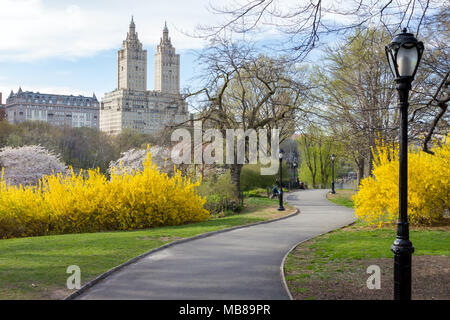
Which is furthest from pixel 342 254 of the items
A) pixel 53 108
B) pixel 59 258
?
pixel 53 108

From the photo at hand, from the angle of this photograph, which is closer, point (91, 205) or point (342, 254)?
point (342, 254)

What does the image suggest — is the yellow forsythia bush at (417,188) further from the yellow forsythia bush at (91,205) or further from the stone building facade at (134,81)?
Result: the stone building facade at (134,81)

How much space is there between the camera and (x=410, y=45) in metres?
5.68

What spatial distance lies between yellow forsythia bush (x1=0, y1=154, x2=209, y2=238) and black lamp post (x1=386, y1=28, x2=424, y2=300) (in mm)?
11399

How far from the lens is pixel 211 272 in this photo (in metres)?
8.03

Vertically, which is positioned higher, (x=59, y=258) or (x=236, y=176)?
(x=236, y=176)

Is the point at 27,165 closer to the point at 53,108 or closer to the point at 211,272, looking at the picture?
the point at 211,272

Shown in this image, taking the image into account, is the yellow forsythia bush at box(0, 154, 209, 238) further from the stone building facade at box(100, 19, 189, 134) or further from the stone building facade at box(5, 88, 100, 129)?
the stone building facade at box(5, 88, 100, 129)

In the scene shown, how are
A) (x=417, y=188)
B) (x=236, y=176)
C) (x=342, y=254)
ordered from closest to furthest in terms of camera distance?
(x=342, y=254) → (x=417, y=188) → (x=236, y=176)

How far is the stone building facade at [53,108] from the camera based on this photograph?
534 feet

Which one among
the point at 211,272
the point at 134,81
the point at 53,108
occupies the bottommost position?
the point at 211,272

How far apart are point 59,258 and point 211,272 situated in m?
3.57

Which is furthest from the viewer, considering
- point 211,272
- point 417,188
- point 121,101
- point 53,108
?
point 53,108

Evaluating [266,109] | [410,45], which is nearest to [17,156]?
[266,109]
